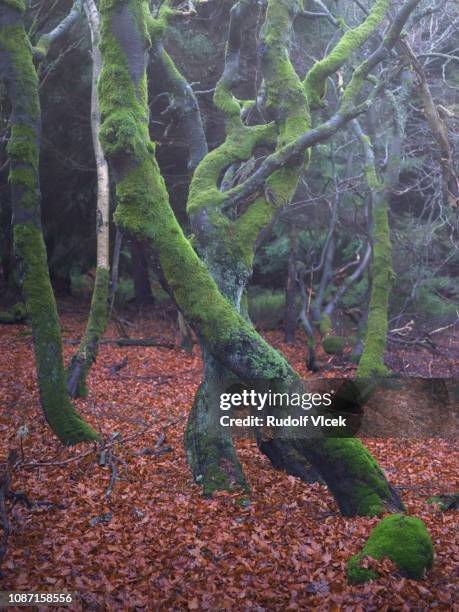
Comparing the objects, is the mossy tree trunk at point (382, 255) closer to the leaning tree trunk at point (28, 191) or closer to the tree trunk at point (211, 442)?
the tree trunk at point (211, 442)

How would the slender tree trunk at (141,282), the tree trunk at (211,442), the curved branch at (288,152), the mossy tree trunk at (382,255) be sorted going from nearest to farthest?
the tree trunk at (211,442) < the curved branch at (288,152) < the mossy tree trunk at (382,255) < the slender tree trunk at (141,282)

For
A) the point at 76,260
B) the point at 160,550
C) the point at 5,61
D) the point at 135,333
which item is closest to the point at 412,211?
the point at 135,333

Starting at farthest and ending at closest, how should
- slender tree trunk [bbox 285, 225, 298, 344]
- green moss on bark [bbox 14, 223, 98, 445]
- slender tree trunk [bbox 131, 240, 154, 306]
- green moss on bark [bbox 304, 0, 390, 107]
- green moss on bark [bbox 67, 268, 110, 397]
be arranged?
slender tree trunk [bbox 131, 240, 154, 306]
slender tree trunk [bbox 285, 225, 298, 344]
green moss on bark [bbox 67, 268, 110, 397]
green moss on bark [bbox 304, 0, 390, 107]
green moss on bark [bbox 14, 223, 98, 445]

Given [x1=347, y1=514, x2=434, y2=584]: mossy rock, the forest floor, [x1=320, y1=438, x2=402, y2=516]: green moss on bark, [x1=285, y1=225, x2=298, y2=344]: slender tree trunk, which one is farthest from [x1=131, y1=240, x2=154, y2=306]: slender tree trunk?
[x1=347, y1=514, x2=434, y2=584]: mossy rock

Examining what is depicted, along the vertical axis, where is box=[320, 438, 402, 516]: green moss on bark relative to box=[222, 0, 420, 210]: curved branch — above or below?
below

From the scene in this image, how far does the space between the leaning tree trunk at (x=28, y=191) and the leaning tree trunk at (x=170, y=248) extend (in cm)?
118

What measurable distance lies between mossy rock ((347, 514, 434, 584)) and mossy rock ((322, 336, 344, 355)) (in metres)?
9.39

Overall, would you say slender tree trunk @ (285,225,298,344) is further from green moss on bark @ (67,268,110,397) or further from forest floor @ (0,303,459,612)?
forest floor @ (0,303,459,612)

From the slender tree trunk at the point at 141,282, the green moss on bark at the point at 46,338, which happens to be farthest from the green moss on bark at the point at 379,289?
the slender tree trunk at the point at 141,282

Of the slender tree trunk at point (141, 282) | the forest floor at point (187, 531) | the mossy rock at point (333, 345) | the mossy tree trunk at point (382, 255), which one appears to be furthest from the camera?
the slender tree trunk at point (141, 282)

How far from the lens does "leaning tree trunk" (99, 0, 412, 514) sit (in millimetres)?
5809

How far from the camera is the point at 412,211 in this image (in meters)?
18.8

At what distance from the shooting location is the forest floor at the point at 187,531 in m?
4.50

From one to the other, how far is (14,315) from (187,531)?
11679 millimetres
